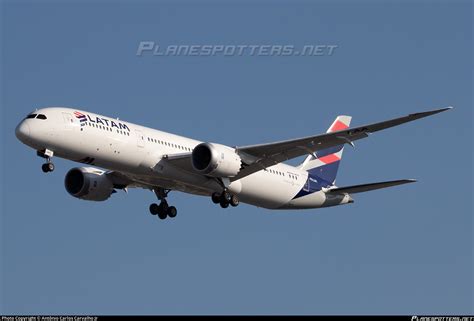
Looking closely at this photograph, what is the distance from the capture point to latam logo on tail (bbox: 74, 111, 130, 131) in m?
50.5

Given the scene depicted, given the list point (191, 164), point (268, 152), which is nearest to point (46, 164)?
point (191, 164)

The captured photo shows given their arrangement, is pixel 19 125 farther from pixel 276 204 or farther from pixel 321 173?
pixel 321 173

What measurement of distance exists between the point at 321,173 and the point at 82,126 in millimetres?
15957

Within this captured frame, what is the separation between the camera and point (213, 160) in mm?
52219

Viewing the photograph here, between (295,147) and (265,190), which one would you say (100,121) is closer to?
(295,147)

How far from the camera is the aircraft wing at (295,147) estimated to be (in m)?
50.2

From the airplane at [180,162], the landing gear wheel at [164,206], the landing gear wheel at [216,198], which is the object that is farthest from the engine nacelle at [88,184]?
the landing gear wheel at [216,198]

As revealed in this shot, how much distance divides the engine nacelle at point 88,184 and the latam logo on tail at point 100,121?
611cm

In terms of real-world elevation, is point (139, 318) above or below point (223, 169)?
below

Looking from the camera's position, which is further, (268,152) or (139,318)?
(268,152)

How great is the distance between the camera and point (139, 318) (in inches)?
1524

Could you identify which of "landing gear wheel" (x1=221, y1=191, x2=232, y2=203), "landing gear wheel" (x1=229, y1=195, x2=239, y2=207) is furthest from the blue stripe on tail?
"landing gear wheel" (x1=221, y1=191, x2=232, y2=203)

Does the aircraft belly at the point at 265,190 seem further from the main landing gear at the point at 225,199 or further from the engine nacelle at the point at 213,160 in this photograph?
the engine nacelle at the point at 213,160

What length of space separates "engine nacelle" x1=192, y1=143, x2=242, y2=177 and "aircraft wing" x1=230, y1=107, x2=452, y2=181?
114 centimetres
